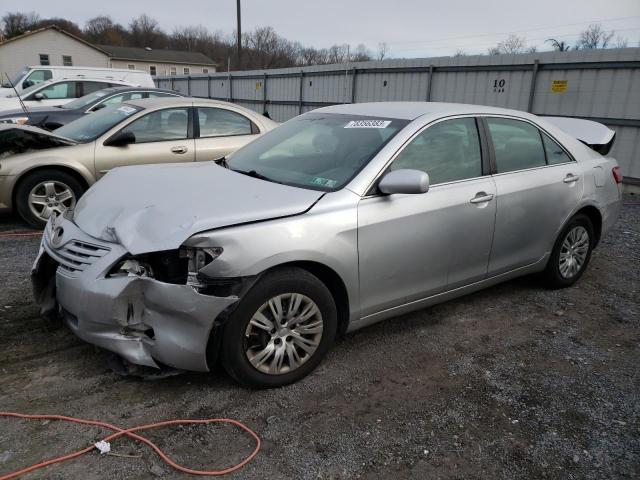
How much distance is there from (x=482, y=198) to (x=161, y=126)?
447 centimetres

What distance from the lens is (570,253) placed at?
4.72m

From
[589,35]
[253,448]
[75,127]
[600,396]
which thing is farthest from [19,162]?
[589,35]

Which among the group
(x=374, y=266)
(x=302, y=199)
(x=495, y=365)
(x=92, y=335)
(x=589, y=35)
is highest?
(x=589, y=35)

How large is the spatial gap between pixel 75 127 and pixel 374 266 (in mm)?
5354

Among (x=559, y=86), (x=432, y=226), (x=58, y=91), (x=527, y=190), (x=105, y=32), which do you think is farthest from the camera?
(x=105, y=32)

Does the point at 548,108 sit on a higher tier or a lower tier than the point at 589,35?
lower

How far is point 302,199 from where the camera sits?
10.0 ft

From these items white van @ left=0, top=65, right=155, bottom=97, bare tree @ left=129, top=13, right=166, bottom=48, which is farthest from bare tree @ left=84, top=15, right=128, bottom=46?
white van @ left=0, top=65, right=155, bottom=97

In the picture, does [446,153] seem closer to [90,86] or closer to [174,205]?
[174,205]

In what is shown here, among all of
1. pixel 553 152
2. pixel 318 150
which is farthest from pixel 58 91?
pixel 553 152

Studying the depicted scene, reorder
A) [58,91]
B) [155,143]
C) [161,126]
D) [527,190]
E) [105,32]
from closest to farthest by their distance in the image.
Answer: [527,190] < [155,143] < [161,126] < [58,91] < [105,32]

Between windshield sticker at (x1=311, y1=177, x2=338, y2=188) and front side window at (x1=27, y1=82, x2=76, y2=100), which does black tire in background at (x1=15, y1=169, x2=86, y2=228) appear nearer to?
windshield sticker at (x1=311, y1=177, x2=338, y2=188)

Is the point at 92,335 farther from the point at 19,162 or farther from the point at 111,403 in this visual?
the point at 19,162

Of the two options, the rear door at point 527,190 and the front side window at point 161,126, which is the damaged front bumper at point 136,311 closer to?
the rear door at point 527,190
